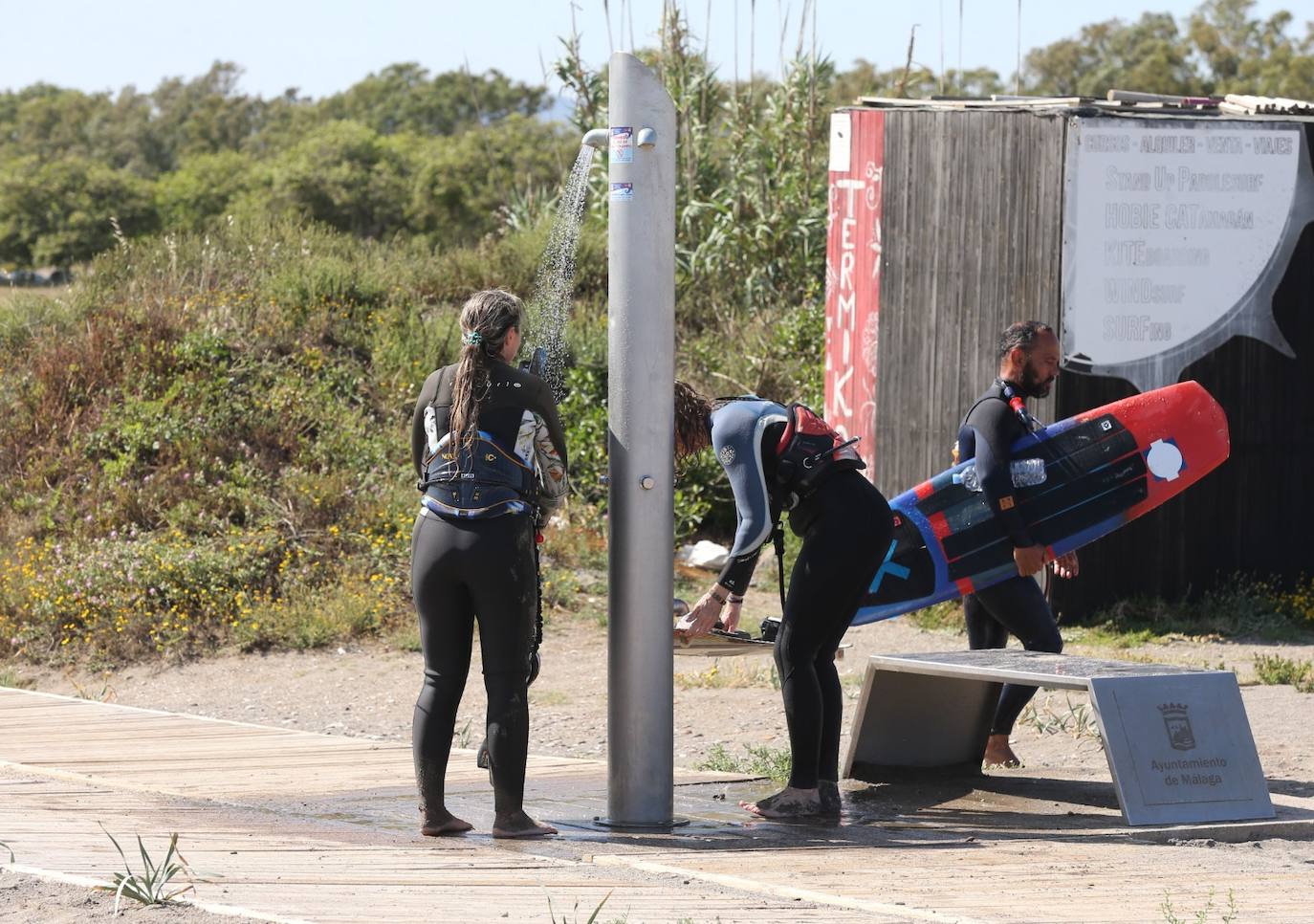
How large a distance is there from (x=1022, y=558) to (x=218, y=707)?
4.78 m

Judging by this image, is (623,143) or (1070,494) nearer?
(623,143)

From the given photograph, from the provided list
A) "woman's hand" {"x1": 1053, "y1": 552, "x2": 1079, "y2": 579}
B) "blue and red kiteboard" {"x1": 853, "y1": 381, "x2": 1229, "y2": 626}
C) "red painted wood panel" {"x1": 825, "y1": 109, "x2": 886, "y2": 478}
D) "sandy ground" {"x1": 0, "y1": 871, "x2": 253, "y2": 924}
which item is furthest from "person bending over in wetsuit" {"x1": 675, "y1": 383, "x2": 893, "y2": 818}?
"red painted wood panel" {"x1": 825, "y1": 109, "x2": 886, "y2": 478}

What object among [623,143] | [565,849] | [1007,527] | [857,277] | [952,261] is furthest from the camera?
[857,277]

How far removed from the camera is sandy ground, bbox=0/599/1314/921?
7.55 metres

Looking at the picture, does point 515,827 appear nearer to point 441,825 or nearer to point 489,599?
point 441,825

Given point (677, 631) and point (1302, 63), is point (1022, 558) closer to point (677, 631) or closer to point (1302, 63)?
point (677, 631)

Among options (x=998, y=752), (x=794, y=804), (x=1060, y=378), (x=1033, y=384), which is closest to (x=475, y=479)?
(x=794, y=804)

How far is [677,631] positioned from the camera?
18.4ft

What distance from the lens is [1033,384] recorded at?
6.49 metres

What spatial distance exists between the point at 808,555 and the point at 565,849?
4.18 feet

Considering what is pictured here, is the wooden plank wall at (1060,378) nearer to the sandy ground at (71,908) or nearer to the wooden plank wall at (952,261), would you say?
the wooden plank wall at (952,261)

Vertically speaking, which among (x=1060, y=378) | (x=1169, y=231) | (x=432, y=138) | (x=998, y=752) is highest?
(x=432, y=138)

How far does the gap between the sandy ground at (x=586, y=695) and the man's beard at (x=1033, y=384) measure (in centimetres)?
149

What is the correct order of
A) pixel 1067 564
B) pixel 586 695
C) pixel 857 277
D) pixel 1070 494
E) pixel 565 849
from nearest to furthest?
pixel 565 849
pixel 1067 564
pixel 1070 494
pixel 586 695
pixel 857 277
